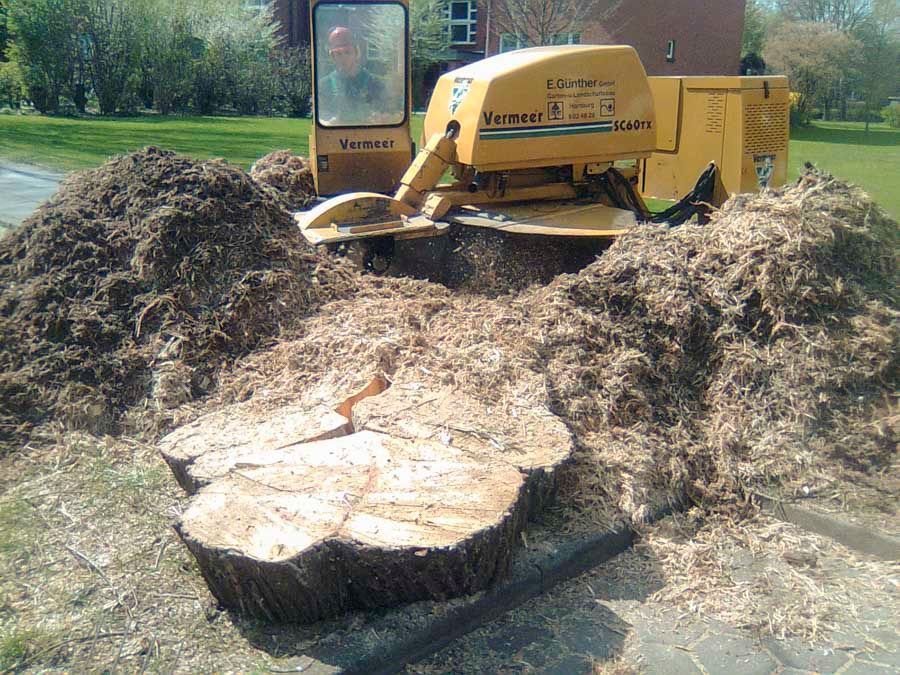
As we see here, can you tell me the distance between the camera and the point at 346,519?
3191mm

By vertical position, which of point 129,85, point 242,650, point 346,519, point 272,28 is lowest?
point 242,650

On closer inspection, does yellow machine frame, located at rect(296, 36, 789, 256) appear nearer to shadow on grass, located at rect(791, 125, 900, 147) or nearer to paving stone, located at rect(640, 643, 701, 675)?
paving stone, located at rect(640, 643, 701, 675)

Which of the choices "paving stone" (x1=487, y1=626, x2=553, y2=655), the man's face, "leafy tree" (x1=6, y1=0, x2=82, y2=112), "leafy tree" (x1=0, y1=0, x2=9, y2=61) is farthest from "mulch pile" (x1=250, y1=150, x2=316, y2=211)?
"leafy tree" (x1=0, y1=0, x2=9, y2=61)

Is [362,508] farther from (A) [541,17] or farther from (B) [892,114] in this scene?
(B) [892,114]

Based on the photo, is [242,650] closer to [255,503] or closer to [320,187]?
[255,503]

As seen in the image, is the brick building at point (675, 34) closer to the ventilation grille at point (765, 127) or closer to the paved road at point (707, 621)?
the ventilation grille at point (765, 127)

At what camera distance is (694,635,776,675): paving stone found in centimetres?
328

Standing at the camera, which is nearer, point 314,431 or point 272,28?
point 314,431

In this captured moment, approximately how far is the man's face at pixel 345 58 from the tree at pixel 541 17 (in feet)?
62.6

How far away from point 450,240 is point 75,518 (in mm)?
3626

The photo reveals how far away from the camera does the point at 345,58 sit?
7434 millimetres

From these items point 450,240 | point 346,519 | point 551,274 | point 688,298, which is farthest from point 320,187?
point 346,519

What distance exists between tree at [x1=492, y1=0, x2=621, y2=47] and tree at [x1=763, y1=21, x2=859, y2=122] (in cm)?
859

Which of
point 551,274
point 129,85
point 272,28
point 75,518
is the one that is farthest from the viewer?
point 272,28
